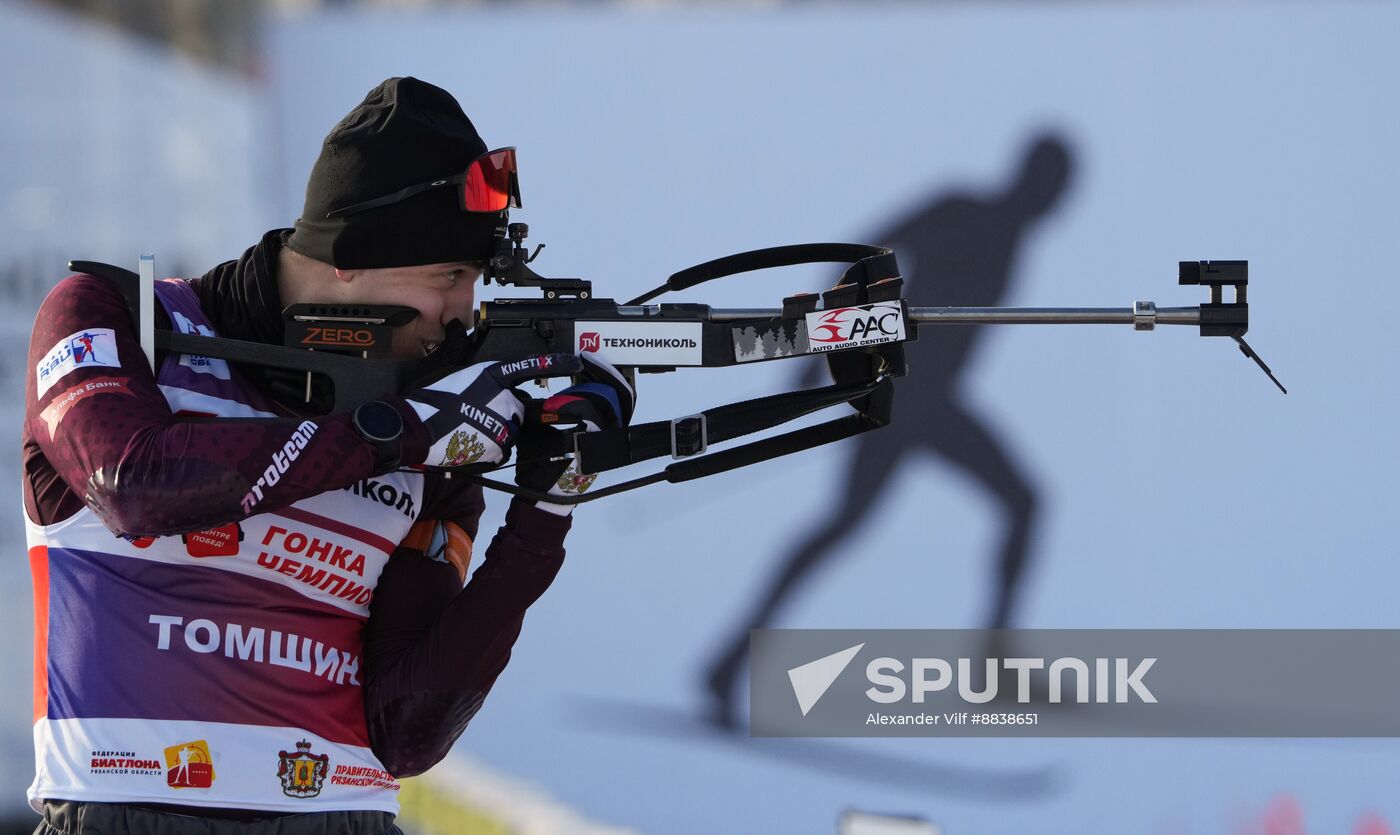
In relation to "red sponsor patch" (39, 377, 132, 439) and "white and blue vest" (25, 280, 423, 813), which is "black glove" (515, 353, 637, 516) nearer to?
"white and blue vest" (25, 280, 423, 813)

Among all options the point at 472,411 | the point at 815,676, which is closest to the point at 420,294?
the point at 472,411

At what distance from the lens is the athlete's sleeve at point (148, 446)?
1330 mm

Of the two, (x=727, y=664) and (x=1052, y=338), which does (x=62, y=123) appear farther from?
(x=1052, y=338)

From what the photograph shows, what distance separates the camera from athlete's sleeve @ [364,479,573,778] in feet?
5.08

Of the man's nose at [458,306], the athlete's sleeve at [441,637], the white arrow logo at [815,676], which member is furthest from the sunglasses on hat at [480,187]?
the white arrow logo at [815,676]

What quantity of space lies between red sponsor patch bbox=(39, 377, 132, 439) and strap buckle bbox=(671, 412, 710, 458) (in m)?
0.57

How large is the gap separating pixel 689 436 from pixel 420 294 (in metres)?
0.34

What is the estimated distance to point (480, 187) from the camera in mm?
1587

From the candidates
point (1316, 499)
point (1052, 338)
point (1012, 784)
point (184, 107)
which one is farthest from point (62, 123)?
point (1316, 499)

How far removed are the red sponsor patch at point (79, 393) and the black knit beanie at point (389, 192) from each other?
10.8 inches

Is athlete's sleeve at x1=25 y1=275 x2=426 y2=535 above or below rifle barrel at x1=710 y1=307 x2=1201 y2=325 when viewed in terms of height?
below

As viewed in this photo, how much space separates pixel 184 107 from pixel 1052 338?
2.28 metres

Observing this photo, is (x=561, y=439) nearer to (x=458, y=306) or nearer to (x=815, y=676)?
(x=458, y=306)

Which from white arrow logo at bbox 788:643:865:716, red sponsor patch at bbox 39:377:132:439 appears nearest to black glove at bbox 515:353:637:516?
red sponsor patch at bbox 39:377:132:439
